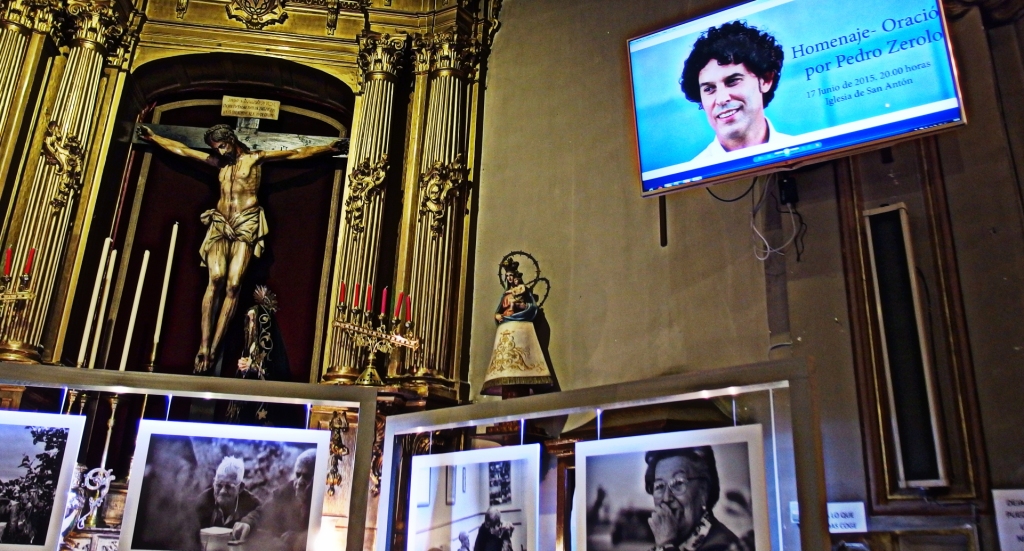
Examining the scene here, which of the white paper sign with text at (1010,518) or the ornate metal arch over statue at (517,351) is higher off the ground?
the ornate metal arch over statue at (517,351)

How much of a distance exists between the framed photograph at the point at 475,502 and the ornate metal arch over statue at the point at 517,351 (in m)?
0.81

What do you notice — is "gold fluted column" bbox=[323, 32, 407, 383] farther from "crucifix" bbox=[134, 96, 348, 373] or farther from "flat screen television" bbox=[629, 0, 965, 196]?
"flat screen television" bbox=[629, 0, 965, 196]

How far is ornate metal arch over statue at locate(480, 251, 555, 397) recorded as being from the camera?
3.72m

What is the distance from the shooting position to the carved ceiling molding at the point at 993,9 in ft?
9.82

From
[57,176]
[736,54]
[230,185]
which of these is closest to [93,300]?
[57,176]

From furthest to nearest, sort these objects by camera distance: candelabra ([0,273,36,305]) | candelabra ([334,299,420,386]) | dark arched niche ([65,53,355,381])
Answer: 1. dark arched niche ([65,53,355,381])
2. candelabra ([0,273,36,305])
3. candelabra ([334,299,420,386])

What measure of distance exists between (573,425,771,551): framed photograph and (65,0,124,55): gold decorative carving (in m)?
3.78

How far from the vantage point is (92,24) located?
185 inches

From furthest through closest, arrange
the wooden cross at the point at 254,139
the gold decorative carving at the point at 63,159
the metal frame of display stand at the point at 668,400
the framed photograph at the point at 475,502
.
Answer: the wooden cross at the point at 254,139, the gold decorative carving at the point at 63,159, the framed photograph at the point at 475,502, the metal frame of display stand at the point at 668,400


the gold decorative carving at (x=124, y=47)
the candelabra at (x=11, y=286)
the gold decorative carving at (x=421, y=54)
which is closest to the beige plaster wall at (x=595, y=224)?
the gold decorative carving at (x=421, y=54)

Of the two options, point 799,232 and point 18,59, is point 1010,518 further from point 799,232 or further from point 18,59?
point 18,59

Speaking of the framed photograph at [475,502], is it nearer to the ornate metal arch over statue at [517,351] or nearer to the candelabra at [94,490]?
the ornate metal arch over statue at [517,351]

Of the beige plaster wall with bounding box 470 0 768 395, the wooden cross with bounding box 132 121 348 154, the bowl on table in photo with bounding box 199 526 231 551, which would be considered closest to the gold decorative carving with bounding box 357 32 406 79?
the wooden cross with bounding box 132 121 348 154

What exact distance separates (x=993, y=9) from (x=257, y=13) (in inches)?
154
